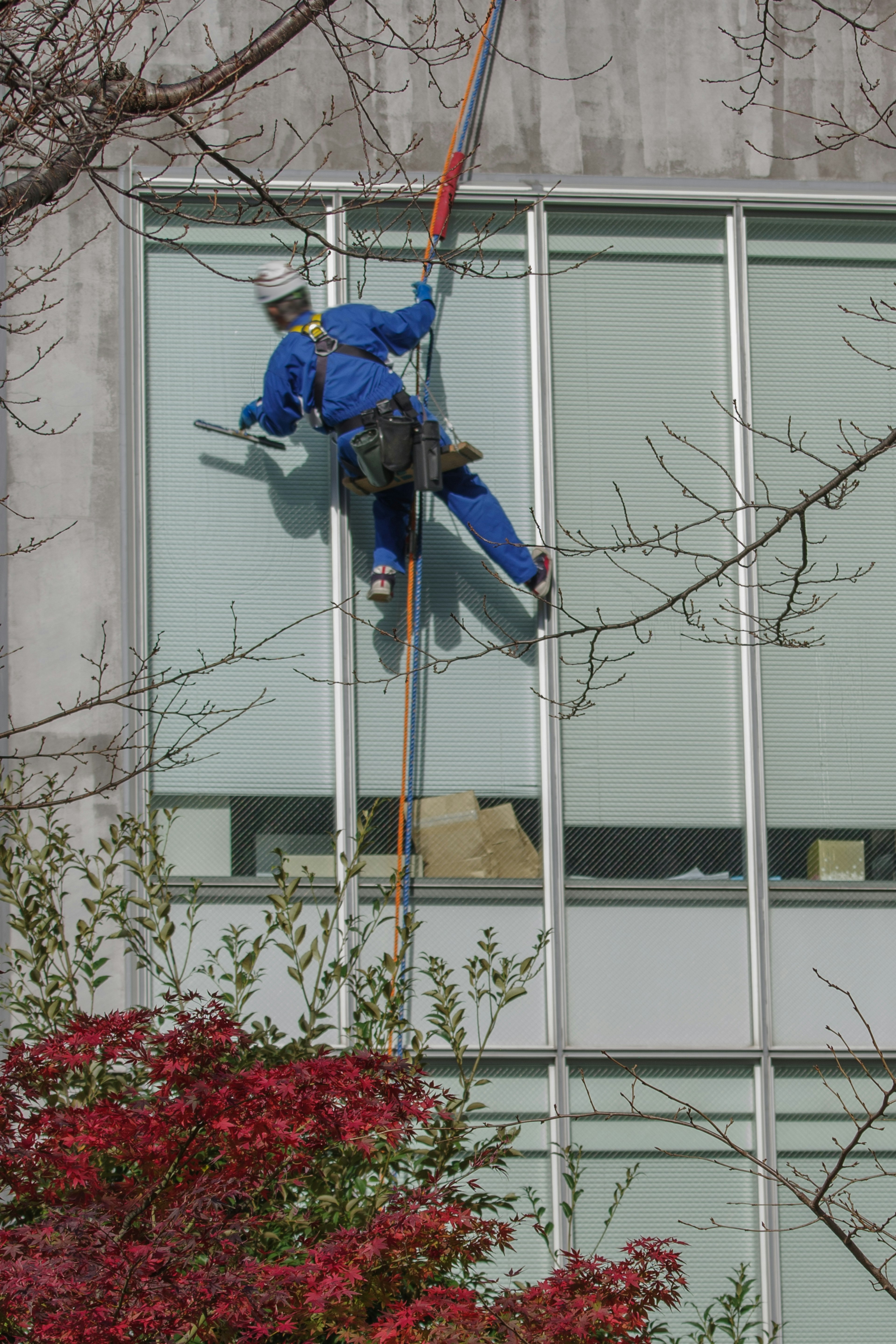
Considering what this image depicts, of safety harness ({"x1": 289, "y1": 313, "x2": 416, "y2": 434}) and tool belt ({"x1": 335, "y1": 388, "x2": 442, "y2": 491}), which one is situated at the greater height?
safety harness ({"x1": 289, "y1": 313, "x2": 416, "y2": 434})

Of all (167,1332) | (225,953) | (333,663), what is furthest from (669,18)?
(167,1332)

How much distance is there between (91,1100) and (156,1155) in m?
0.70

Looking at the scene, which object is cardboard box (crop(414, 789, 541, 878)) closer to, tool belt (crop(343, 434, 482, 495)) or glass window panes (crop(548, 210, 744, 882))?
glass window panes (crop(548, 210, 744, 882))

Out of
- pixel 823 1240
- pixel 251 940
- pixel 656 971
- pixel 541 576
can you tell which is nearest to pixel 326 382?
pixel 541 576

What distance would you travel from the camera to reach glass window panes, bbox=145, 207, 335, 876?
22.5 ft

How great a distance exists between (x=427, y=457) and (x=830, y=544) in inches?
84.1

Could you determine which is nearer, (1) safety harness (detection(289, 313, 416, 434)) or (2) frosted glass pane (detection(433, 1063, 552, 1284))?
(2) frosted glass pane (detection(433, 1063, 552, 1284))

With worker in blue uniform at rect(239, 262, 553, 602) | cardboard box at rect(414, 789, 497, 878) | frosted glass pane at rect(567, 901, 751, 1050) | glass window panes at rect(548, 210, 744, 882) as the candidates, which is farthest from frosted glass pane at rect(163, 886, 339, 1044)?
worker in blue uniform at rect(239, 262, 553, 602)

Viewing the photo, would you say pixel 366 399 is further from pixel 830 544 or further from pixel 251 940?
pixel 251 940

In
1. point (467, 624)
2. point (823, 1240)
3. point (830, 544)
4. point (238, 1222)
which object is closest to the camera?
point (238, 1222)

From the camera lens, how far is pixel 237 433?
7.12 metres

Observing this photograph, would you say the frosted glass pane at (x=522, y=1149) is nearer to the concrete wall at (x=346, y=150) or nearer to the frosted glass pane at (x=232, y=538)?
the frosted glass pane at (x=232, y=538)

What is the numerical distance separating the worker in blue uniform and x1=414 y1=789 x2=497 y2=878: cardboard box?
1034mm

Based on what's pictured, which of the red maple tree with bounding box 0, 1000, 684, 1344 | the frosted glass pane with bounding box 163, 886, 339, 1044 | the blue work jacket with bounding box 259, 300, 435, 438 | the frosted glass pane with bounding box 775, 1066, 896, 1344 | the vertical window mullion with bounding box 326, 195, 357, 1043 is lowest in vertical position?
the frosted glass pane with bounding box 775, 1066, 896, 1344
